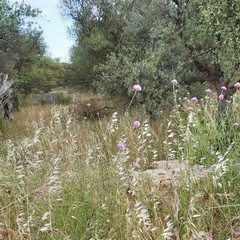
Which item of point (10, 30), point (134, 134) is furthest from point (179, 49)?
point (10, 30)

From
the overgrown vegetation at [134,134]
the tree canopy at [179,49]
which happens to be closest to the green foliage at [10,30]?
the overgrown vegetation at [134,134]

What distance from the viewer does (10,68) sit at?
10898mm

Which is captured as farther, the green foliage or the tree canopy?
the green foliage

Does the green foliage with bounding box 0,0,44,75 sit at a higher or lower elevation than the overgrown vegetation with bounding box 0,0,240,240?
higher

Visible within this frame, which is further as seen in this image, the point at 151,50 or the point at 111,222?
the point at 151,50

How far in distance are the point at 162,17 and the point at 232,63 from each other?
203 centimetres

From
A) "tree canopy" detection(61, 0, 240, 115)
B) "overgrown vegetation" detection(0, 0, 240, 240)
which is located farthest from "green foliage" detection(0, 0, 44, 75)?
"tree canopy" detection(61, 0, 240, 115)

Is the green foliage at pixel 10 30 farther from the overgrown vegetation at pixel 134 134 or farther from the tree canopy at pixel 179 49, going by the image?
the tree canopy at pixel 179 49

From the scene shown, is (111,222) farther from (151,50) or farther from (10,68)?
(10,68)

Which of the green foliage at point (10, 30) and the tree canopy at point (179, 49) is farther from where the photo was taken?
the green foliage at point (10, 30)

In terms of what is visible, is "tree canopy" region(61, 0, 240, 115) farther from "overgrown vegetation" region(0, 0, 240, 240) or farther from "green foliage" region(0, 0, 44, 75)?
"green foliage" region(0, 0, 44, 75)

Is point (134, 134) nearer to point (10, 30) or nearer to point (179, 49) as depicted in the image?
point (179, 49)

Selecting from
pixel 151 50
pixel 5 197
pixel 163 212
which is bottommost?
pixel 163 212

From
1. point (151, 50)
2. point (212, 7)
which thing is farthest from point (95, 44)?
point (212, 7)
